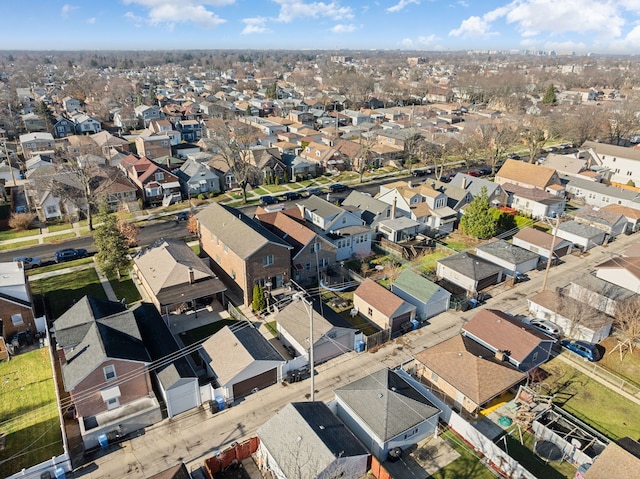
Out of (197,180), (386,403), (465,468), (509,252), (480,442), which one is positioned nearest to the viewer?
(465,468)

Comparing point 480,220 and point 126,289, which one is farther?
point 480,220

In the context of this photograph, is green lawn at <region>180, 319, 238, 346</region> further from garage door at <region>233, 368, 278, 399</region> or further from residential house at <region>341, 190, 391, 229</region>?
residential house at <region>341, 190, 391, 229</region>

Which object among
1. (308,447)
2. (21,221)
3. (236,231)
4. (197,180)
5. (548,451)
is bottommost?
(548,451)

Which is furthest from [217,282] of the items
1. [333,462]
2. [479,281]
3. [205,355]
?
[479,281]

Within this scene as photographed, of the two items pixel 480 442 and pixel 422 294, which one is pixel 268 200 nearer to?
pixel 422 294

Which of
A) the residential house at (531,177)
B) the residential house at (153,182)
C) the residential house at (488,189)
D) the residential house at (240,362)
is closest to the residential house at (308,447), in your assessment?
the residential house at (240,362)

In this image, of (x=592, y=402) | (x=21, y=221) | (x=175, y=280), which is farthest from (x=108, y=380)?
(x=21, y=221)

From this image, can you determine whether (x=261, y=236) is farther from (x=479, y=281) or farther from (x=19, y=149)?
(x=19, y=149)

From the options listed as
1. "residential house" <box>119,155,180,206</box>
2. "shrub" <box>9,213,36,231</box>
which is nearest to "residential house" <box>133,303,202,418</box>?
"shrub" <box>9,213,36,231</box>
